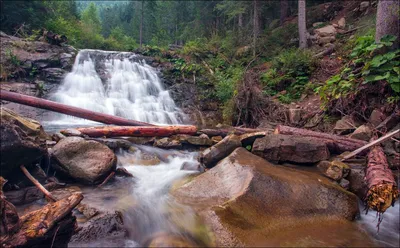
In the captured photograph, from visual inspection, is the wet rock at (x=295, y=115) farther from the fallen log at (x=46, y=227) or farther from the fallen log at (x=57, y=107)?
the fallen log at (x=46, y=227)

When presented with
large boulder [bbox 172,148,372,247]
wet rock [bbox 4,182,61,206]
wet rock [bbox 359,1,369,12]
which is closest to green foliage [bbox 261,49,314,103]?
wet rock [bbox 359,1,369,12]

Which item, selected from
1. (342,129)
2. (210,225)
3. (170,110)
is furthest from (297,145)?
(170,110)

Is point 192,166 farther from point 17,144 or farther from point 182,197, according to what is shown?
point 17,144

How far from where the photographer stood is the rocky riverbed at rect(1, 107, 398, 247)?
327 centimetres

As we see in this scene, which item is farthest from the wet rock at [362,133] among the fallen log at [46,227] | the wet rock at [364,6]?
the wet rock at [364,6]

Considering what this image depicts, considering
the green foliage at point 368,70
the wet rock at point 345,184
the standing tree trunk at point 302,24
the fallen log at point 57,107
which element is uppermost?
the standing tree trunk at point 302,24

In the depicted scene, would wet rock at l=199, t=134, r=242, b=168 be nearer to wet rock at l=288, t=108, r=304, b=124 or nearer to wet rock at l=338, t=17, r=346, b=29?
wet rock at l=288, t=108, r=304, b=124

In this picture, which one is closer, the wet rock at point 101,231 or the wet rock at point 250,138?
the wet rock at point 101,231

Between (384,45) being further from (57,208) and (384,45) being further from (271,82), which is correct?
(57,208)

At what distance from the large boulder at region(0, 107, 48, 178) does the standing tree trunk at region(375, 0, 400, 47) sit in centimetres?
848

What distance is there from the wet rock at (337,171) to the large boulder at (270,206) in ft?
0.81

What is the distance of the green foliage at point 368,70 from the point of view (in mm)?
6344

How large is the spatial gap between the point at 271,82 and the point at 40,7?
17685 mm

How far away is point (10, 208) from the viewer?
2.81 m
